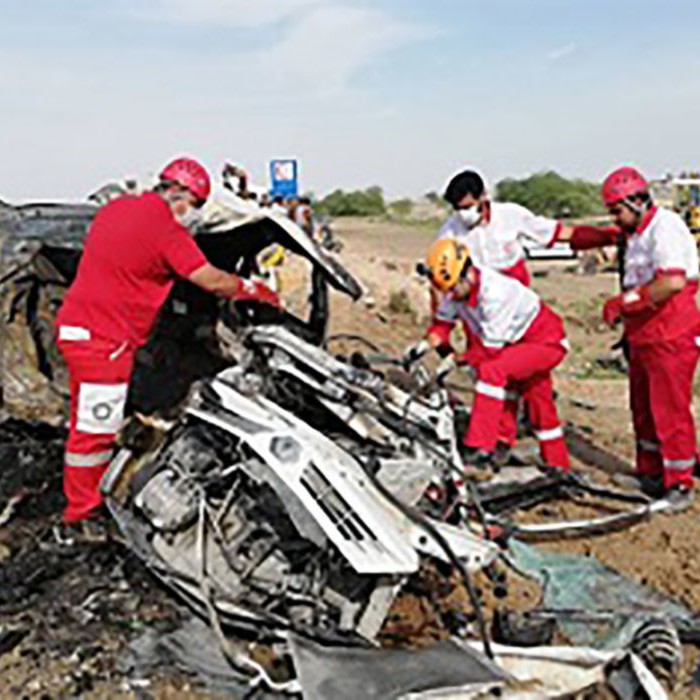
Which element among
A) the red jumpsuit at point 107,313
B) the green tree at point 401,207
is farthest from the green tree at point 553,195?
the red jumpsuit at point 107,313

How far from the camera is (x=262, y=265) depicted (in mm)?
11789

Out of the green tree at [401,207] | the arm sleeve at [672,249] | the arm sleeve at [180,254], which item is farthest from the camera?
the green tree at [401,207]

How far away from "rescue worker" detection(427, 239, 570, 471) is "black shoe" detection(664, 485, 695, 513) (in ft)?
2.23

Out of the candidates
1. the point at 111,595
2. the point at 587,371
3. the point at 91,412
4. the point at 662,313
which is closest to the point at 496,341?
the point at 662,313

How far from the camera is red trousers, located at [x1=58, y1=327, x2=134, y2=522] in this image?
16.9 feet

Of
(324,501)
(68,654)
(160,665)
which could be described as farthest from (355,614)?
(68,654)

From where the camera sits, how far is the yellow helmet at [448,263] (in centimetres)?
607

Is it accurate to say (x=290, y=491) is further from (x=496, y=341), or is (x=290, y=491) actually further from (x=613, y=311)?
(x=613, y=311)

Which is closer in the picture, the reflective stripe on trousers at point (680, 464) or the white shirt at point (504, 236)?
the reflective stripe on trousers at point (680, 464)

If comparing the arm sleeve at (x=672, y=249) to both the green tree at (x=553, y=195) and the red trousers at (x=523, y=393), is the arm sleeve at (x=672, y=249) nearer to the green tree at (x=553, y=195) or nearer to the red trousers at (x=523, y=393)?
the red trousers at (x=523, y=393)

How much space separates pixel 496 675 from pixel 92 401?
254 centimetres

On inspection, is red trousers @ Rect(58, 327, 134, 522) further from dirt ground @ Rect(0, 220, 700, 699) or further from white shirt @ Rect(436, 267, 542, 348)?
white shirt @ Rect(436, 267, 542, 348)

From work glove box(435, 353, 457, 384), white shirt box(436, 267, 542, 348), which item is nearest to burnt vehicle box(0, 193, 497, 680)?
work glove box(435, 353, 457, 384)

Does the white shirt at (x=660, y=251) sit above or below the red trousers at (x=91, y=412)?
above
